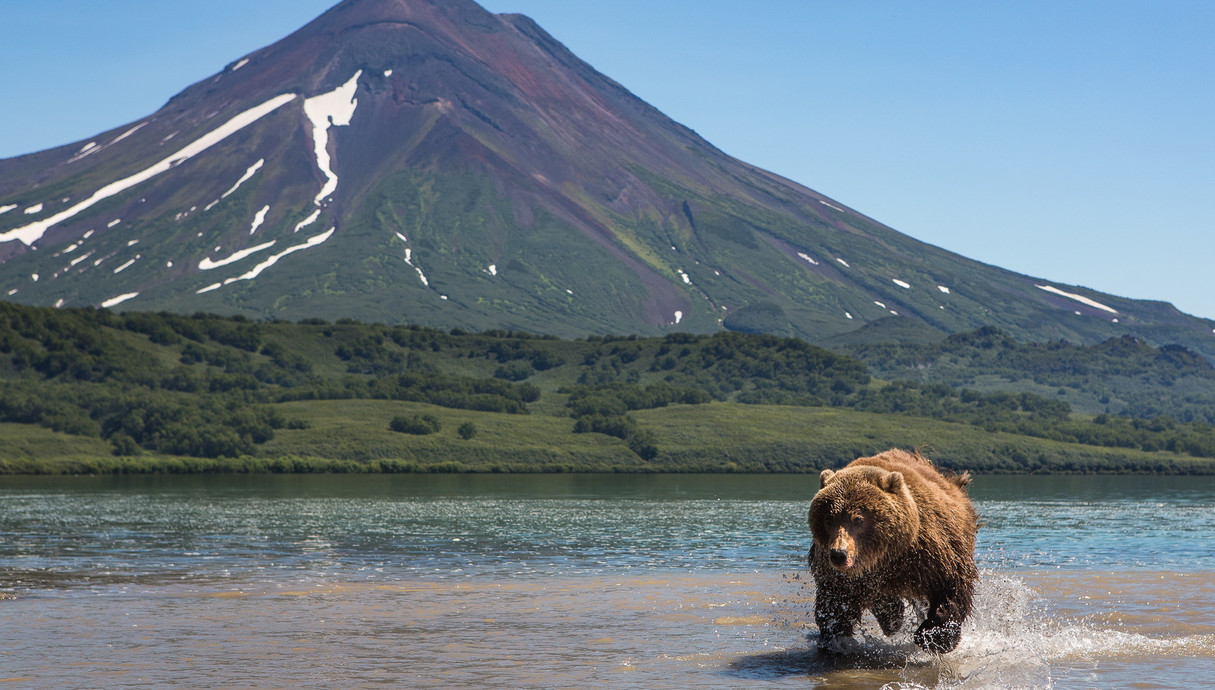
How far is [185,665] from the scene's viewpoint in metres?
15.7

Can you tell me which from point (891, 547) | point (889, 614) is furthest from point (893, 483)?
point (889, 614)

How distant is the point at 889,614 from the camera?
17281 millimetres

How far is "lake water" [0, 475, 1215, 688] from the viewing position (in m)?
15.4

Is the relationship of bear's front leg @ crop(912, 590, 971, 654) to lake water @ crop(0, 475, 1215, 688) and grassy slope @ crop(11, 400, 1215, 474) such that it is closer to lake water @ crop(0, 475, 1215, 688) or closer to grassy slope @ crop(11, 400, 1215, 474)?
lake water @ crop(0, 475, 1215, 688)

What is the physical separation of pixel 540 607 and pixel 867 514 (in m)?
8.70

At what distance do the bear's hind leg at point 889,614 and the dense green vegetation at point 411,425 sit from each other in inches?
4255

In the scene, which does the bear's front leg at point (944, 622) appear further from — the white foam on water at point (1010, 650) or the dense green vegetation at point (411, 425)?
the dense green vegetation at point (411, 425)

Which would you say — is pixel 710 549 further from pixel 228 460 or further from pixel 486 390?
pixel 486 390

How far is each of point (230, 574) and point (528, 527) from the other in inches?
817

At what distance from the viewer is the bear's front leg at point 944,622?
1570 cm

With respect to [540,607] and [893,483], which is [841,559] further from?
[540,607]

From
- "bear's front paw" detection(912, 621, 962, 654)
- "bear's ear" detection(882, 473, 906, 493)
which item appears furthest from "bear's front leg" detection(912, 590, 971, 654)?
"bear's ear" detection(882, 473, 906, 493)

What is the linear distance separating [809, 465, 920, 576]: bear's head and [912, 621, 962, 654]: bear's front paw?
1435 millimetres

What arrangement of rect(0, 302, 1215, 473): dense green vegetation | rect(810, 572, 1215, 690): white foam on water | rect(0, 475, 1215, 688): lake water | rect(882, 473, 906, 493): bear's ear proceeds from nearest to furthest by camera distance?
1. rect(882, 473, 906, 493): bear's ear
2. rect(810, 572, 1215, 690): white foam on water
3. rect(0, 475, 1215, 688): lake water
4. rect(0, 302, 1215, 473): dense green vegetation
